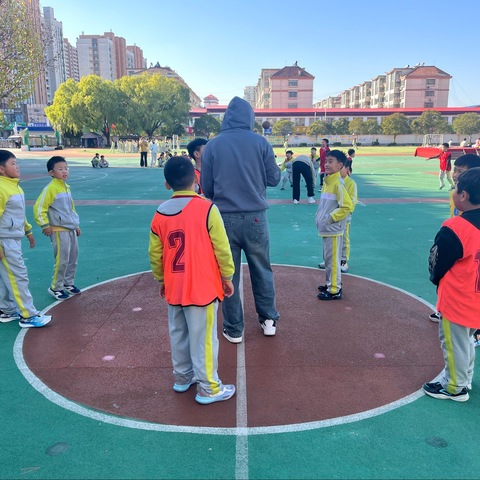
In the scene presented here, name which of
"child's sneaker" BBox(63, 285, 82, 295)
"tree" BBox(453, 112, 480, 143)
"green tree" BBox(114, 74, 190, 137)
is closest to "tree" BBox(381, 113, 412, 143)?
"tree" BBox(453, 112, 480, 143)

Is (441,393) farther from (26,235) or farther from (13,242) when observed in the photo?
(26,235)

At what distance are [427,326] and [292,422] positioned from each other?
249cm

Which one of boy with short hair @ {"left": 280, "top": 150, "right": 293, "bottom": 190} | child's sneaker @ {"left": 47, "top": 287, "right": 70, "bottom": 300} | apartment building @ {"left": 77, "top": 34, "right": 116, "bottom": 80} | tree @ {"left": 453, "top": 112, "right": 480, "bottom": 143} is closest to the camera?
child's sneaker @ {"left": 47, "top": 287, "right": 70, "bottom": 300}

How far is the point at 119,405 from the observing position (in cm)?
358

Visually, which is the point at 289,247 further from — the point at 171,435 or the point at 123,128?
the point at 123,128

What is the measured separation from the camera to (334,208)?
5805 mm

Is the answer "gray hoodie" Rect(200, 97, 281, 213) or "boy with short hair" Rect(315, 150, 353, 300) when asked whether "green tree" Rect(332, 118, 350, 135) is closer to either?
"boy with short hair" Rect(315, 150, 353, 300)

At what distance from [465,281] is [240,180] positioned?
2130 millimetres

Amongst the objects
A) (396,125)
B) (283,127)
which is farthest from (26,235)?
(283,127)

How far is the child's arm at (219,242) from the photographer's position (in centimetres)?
341

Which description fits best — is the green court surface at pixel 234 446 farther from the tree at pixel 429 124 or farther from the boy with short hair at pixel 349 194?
the tree at pixel 429 124

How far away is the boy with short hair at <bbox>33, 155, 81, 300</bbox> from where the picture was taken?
18.8ft

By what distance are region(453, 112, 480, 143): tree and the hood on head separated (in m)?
79.5

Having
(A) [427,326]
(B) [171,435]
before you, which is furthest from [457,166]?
(B) [171,435]
